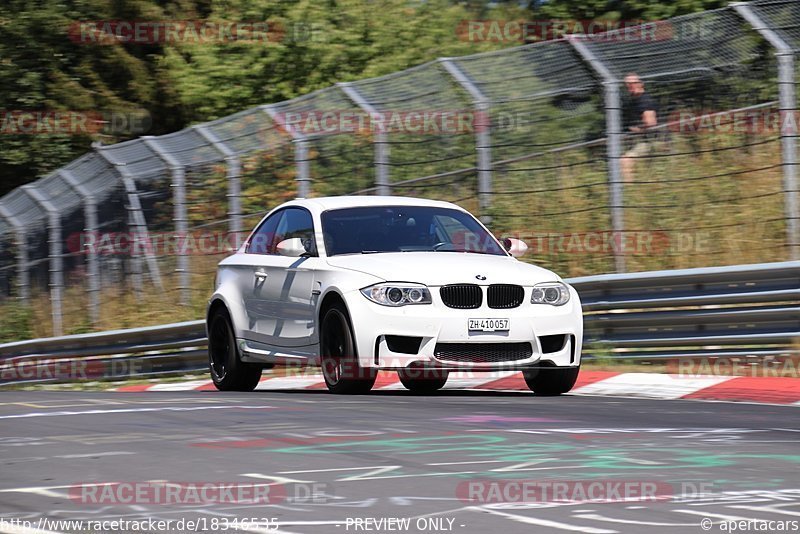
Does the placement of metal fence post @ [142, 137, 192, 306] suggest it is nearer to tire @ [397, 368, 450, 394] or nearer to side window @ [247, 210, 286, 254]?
side window @ [247, 210, 286, 254]

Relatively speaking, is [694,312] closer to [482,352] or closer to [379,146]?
[482,352]

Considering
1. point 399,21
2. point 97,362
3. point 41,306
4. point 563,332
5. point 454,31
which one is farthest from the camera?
point 454,31

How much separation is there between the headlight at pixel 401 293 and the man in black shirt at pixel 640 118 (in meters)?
4.09

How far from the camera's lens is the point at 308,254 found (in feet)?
37.9

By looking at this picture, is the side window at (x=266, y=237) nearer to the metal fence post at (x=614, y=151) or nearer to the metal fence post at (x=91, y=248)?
the metal fence post at (x=614, y=151)

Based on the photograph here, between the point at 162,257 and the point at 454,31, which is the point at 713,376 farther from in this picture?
the point at 454,31

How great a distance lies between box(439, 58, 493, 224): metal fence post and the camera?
15.0m

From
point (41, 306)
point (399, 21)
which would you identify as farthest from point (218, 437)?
point (399, 21)

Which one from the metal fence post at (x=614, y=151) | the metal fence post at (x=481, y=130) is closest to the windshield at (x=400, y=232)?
the metal fence post at (x=614, y=151)

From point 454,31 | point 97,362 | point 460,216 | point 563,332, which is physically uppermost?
point 454,31

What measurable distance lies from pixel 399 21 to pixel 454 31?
9.41ft

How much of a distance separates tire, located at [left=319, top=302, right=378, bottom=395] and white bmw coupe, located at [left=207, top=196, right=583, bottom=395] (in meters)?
0.01

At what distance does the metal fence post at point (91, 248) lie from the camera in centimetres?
2138

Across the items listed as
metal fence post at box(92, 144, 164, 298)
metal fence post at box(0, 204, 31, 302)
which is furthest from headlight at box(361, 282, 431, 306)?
metal fence post at box(0, 204, 31, 302)
